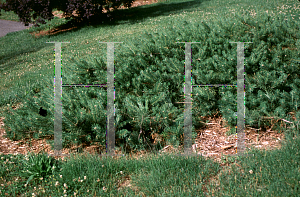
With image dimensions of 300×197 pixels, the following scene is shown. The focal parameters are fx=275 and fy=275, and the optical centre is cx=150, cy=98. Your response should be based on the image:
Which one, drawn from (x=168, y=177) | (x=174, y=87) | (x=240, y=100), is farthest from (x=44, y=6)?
(x=168, y=177)

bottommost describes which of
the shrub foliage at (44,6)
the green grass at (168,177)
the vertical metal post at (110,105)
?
the green grass at (168,177)

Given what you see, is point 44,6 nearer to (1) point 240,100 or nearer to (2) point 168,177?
(1) point 240,100

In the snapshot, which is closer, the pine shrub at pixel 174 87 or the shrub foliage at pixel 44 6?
the pine shrub at pixel 174 87

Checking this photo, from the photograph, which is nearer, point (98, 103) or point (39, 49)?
point (98, 103)

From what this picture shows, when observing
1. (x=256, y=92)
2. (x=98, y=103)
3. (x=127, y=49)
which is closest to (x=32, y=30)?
(x=127, y=49)

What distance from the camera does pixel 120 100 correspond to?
160 inches

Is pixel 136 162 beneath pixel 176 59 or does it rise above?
beneath

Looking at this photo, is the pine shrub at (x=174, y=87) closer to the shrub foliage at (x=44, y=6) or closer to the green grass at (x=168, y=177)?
the green grass at (x=168, y=177)

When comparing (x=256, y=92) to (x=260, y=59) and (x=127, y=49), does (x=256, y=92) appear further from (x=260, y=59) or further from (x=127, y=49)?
(x=127, y=49)

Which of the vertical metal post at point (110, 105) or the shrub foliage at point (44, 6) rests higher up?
the shrub foliage at point (44, 6)

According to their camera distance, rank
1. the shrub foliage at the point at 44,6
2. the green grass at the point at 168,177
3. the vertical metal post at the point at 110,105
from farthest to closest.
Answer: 1. the shrub foliage at the point at 44,6
2. the vertical metal post at the point at 110,105
3. the green grass at the point at 168,177

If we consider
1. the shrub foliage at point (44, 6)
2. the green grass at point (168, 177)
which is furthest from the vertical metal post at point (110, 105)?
the shrub foliage at point (44, 6)

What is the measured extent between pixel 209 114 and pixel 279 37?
5.15 feet

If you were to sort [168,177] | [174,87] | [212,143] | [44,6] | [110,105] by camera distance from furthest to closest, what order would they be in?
1. [44,6]
2. [174,87]
3. [110,105]
4. [212,143]
5. [168,177]
